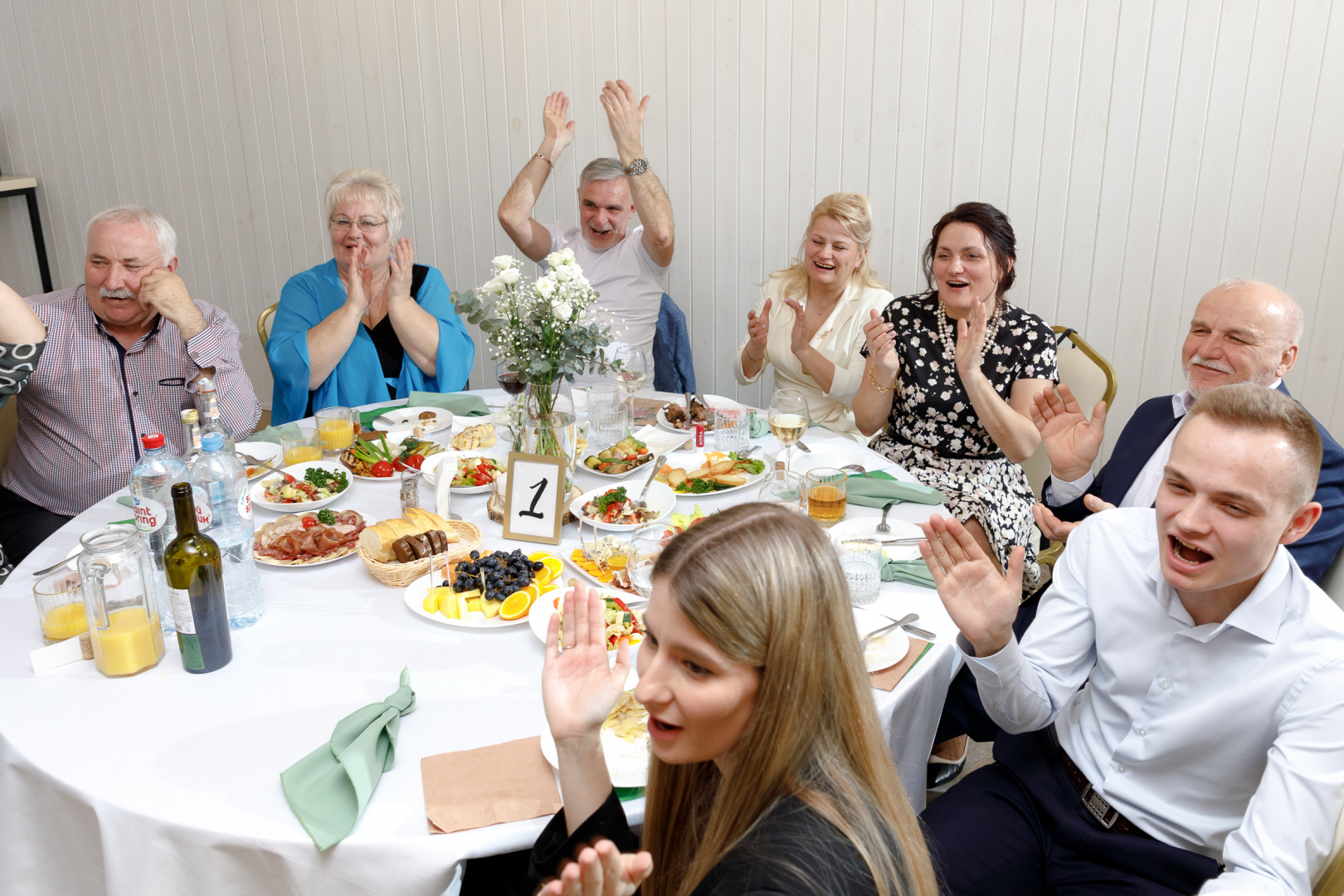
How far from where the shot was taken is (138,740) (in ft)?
4.57

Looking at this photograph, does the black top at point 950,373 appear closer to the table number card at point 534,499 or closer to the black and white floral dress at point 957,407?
the black and white floral dress at point 957,407

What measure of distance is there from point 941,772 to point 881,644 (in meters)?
1.15

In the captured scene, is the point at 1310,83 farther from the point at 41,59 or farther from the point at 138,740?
the point at 41,59

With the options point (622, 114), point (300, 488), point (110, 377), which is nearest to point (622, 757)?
point (300, 488)

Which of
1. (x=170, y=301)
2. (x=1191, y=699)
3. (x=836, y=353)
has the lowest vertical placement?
(x=1191, y=699)

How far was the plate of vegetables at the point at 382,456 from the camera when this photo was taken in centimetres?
241

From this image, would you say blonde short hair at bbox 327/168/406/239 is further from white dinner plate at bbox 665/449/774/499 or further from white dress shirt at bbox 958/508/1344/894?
white dress shirt at bbox 958/508/1344/894

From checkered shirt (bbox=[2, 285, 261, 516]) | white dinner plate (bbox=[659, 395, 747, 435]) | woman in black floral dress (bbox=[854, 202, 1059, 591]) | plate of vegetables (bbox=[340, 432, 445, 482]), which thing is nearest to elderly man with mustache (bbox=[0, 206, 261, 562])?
checkered shirt (bbox=[2, 285, 261, 516])

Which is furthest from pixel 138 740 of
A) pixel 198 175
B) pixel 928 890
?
pixel 198 175

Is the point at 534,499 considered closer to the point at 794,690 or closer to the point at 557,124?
the point at 794,690

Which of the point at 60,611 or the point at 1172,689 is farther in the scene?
the point at 60,611

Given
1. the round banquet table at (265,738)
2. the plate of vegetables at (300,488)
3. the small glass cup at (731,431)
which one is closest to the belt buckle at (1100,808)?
the round banquet table at (265,738)

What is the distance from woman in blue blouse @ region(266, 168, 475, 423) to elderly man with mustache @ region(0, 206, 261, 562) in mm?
269

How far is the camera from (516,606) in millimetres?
1740
